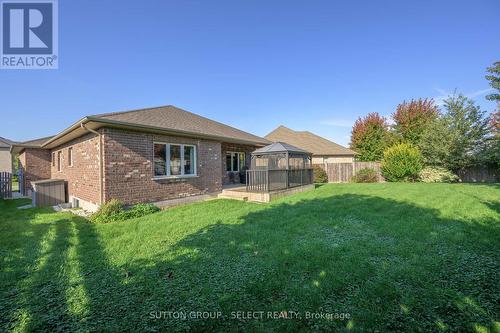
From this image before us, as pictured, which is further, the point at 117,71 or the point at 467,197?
the point at 117,71

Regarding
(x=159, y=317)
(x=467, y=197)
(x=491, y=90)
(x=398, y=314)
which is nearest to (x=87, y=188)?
(x=159, y=317)

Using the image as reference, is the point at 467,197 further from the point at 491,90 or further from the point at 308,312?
the point at 308,312

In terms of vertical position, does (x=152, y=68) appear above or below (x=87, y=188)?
above

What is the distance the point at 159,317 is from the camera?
8.51ft

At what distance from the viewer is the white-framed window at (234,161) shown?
49.0 feet

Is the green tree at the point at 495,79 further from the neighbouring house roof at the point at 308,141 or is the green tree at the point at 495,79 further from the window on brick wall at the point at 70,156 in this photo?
the window on brick wall at the point at 70,156

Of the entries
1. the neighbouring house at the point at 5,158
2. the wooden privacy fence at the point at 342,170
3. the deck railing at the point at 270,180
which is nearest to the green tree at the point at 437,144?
the wooden privacy fence at the point at 342,170

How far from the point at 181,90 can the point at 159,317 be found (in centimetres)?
1539

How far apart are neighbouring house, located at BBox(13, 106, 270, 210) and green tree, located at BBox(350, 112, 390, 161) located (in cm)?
1915

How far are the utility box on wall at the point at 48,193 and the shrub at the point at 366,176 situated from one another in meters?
19.7

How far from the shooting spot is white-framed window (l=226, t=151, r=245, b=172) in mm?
14943

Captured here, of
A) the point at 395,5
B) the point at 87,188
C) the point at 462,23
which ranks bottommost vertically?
the point at 87,188

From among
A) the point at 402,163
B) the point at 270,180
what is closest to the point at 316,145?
the point at 402,163

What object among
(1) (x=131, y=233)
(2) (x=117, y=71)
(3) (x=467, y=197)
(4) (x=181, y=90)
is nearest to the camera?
(1) (x=131, y=233)
